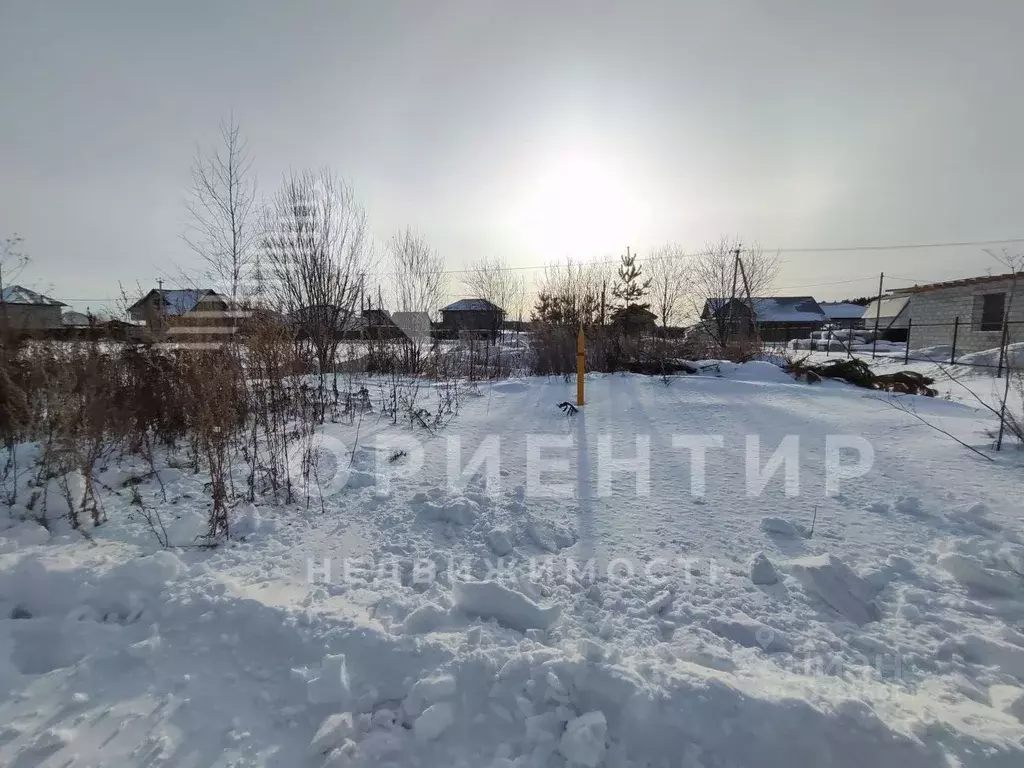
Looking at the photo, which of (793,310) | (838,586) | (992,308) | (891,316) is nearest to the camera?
(838,586)

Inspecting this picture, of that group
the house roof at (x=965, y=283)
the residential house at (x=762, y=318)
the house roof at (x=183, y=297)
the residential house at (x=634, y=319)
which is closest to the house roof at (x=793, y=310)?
the residential house at (x=762, y=318)

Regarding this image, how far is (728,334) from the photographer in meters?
17.6

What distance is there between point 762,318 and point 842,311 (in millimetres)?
25876

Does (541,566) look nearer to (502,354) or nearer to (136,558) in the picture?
(136,558)

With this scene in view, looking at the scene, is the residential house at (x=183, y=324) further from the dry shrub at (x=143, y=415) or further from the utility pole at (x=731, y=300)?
the utility pole at (x=731, y=300)

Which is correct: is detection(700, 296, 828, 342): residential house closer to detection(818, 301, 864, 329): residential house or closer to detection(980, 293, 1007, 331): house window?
detection(818, 301, 864, 329): residential house

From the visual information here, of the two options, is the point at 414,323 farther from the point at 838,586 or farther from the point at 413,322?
the point at 838,586

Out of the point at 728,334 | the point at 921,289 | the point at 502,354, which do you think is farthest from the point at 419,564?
the point at 921,289

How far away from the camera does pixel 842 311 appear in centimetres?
4803

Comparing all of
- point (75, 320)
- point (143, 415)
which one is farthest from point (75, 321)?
point (143, 415)

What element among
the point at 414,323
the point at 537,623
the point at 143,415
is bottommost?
the point at 537,623

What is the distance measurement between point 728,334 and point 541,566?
58.9ft

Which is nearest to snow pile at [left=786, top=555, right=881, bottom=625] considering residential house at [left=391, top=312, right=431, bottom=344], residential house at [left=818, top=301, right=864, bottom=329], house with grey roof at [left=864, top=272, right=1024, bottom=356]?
residential house at [left=391, top=312, right=431, bottom=344]

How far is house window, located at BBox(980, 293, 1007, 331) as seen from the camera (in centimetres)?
1519
